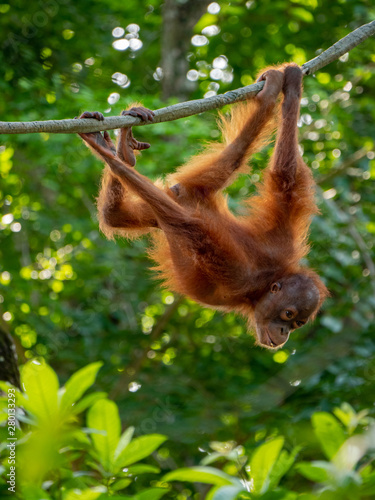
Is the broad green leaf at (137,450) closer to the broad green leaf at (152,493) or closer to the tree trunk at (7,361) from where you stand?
the broad green leaf at (152,493)

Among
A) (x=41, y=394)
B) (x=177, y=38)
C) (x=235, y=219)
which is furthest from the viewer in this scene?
(x=177, y=38)

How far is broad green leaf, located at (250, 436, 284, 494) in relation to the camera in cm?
220

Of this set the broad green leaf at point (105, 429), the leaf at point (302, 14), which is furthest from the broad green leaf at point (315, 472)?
the leaf at point (302, 14)

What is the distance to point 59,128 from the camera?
106 inches

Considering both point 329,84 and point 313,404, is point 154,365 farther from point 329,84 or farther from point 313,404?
point 329,84

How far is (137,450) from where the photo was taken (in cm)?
247

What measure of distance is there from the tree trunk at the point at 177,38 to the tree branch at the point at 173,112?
3287 millimetres

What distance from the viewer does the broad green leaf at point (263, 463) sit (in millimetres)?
2199

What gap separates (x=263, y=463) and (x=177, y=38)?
18.2 feet

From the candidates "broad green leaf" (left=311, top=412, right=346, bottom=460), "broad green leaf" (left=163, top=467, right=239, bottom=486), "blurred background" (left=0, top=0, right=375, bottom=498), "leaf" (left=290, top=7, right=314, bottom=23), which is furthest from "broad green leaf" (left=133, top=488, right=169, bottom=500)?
"leaf" (left=290, top=7, right=314, bottom=23)

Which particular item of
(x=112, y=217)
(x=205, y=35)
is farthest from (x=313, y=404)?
(x=205, y=35)

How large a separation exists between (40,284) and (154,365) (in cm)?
153

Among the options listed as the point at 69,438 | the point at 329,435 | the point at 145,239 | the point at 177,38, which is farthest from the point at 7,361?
the point at 177,38

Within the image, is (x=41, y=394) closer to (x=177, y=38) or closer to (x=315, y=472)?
(x=315, y=472)
